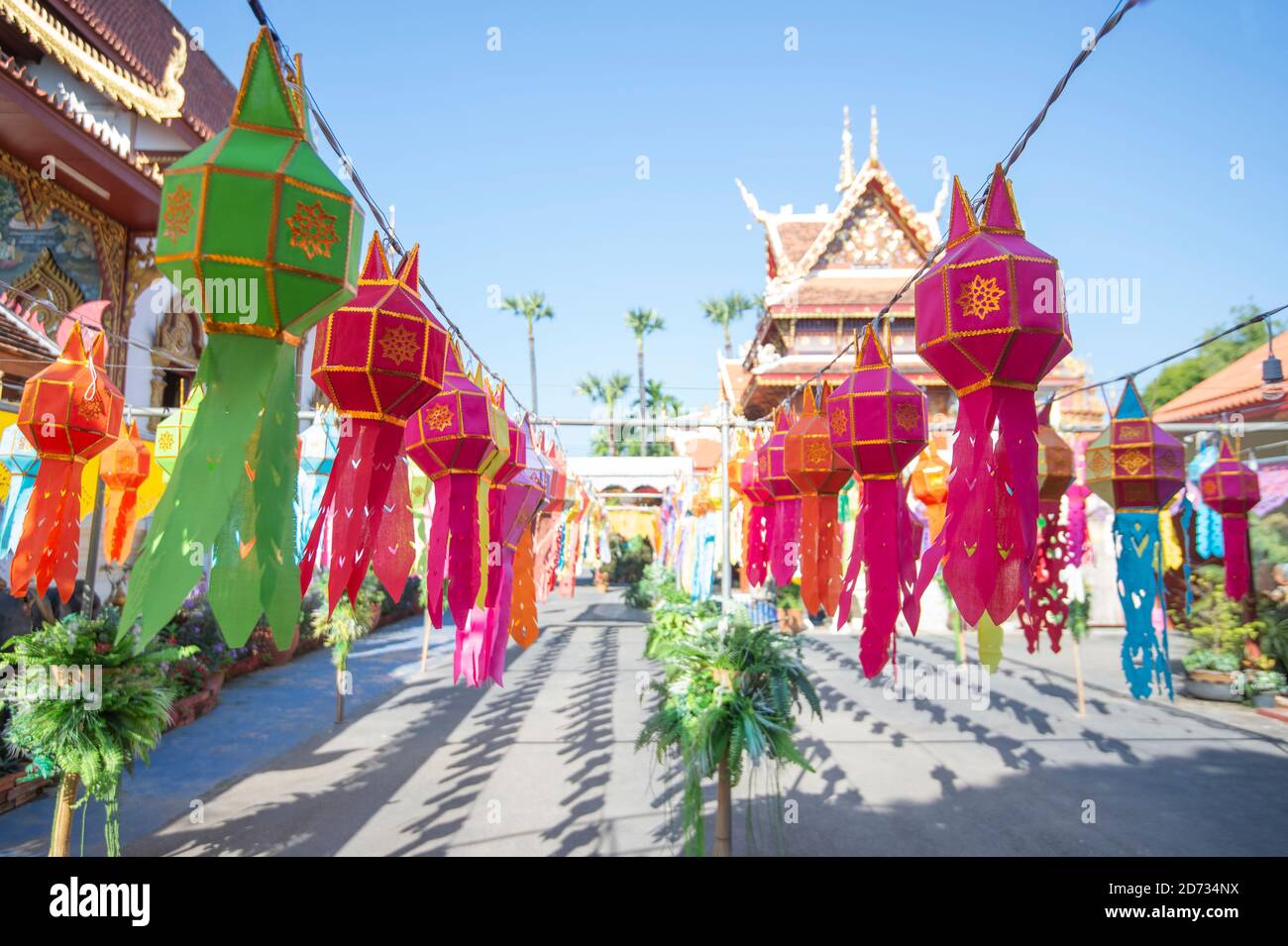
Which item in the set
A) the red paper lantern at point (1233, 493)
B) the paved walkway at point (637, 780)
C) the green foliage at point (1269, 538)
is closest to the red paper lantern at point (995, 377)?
the paved walkway at point (637, 780)

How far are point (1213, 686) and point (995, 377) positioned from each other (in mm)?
12317

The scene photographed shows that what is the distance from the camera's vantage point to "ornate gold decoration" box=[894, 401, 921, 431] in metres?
3.00

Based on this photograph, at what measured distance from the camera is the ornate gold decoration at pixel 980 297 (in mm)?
2152

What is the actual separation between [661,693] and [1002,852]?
2937mm

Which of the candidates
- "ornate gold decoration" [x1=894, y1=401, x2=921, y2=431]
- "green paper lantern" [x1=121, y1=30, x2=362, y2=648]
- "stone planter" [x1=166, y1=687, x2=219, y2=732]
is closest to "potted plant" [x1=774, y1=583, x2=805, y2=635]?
"stone planter" [x1=166, y1=687, x2=219, y2=732]

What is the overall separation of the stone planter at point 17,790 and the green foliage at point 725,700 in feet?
18.4

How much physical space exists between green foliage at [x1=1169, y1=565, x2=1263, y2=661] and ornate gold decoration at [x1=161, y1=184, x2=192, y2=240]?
1363 cm

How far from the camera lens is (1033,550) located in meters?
2.14

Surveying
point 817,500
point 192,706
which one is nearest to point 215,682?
point 192,706

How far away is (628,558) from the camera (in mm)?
33219

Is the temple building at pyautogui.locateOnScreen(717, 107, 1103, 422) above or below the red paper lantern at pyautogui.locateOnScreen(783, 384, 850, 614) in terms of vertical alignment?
above

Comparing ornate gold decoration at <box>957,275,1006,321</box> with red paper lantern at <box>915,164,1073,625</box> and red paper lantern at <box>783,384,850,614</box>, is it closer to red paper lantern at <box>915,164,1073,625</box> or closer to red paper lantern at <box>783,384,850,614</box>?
red paper lantern at <box>915,164,1073,625</box>

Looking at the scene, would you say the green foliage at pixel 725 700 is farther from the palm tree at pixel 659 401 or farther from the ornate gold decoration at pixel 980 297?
the palm tree at pixel 659 401
